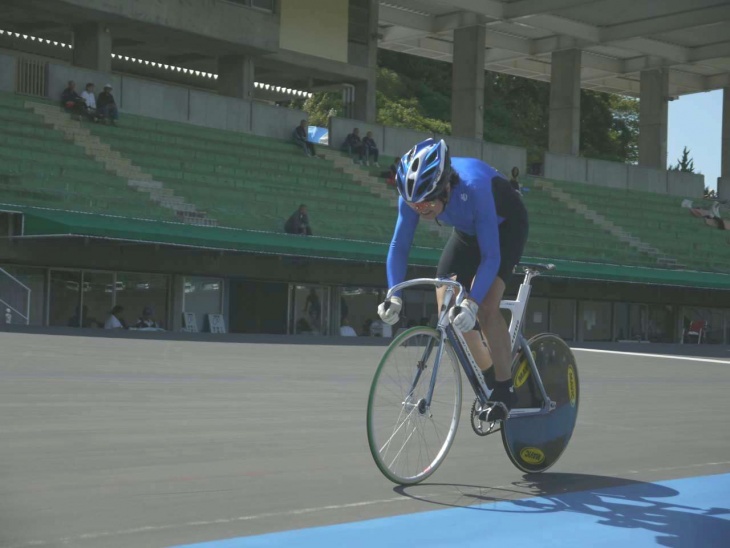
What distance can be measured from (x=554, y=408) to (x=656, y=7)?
36.5 metres

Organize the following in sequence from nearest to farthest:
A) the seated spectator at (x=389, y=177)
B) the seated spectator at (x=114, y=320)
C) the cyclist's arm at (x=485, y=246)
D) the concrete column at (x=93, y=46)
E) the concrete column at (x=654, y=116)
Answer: the cyclist's arm at (x=485, y=246) → the seated spectator at (x=114, y=320) → the concrete column at (x=93, y=46) → the seated spectator at (x=389, y=177) → the concrete column at (x=654, y=116)

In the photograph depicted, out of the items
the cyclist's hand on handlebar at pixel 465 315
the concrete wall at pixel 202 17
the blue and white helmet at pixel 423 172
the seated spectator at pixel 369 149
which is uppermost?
the concrete wall at pixel 202 17

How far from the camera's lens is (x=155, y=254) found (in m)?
28.3

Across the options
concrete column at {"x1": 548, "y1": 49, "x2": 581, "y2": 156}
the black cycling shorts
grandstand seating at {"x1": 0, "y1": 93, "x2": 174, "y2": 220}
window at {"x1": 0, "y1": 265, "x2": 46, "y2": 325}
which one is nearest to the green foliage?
concrete column at {"x1": 548, "y1": 49, "x2": 581, "y2": 156}

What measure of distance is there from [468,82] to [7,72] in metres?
19.6

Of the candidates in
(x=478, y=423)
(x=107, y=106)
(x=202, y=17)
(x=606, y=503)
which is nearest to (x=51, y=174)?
(x=107, y=106)

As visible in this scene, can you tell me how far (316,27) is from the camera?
39.9m

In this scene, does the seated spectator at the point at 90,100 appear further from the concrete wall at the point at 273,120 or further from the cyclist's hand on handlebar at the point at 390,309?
the cyclist's hand on handlebar at the point at 390,309

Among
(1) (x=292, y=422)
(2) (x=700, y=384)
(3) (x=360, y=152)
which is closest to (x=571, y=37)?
(3) (x=360, y=152)

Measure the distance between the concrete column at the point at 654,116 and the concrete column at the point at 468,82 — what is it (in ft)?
32.4

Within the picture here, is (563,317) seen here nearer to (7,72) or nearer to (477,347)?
(7,72)

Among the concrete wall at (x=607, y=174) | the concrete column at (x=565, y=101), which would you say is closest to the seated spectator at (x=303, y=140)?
the concrete wall at (x=607, y=174)

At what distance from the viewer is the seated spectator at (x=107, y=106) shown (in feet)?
100

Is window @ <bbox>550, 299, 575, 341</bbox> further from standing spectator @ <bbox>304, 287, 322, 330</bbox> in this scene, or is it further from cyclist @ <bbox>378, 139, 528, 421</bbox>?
cyclist @ <bbox>378, 139, 528, 421</bbox>
